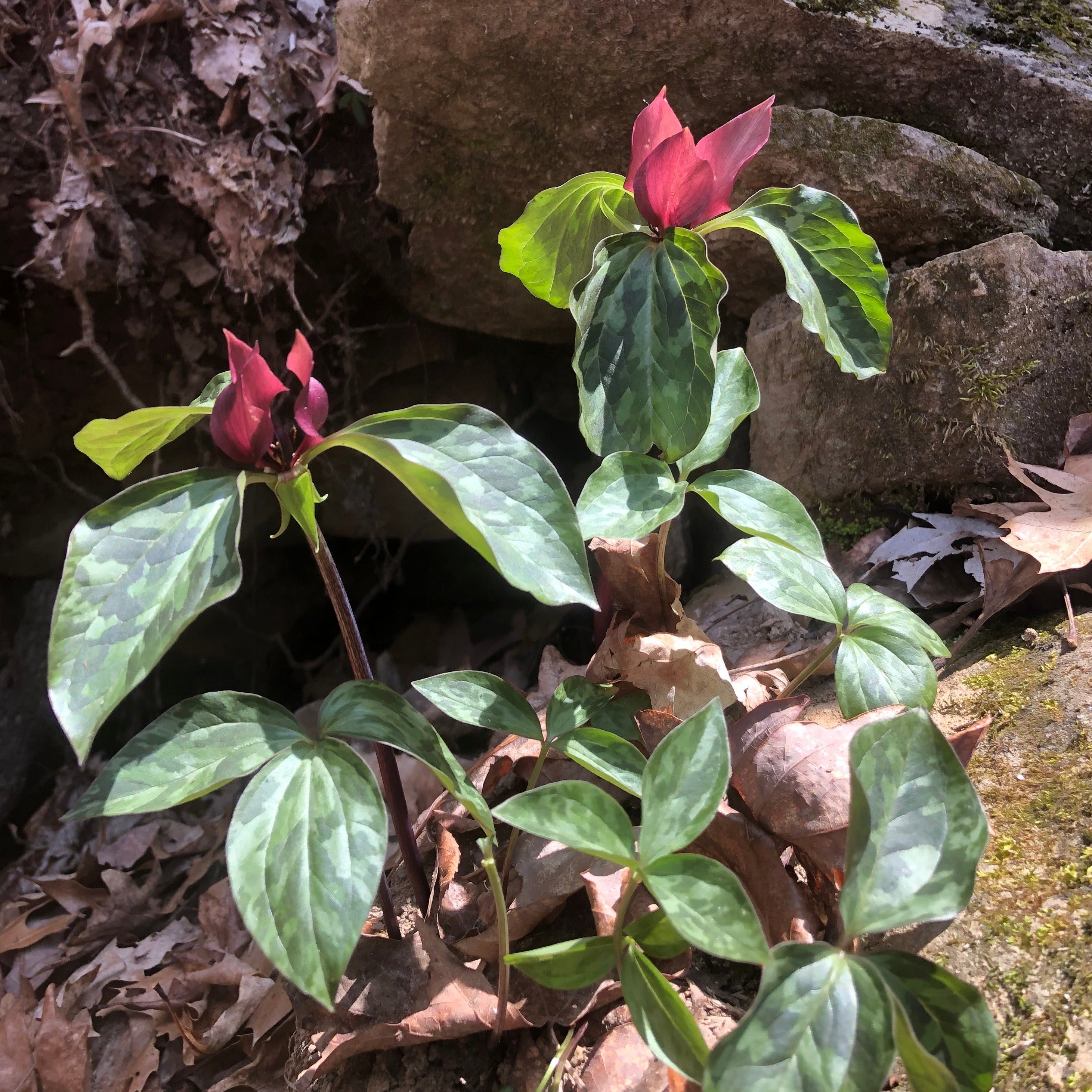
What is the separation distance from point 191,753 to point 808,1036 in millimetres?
540

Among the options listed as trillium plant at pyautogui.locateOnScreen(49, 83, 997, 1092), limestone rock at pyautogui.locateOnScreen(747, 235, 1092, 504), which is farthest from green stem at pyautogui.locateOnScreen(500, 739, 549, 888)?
limestone rock at pyautogui.locateOnScreen(747, 235, 1092, 504)

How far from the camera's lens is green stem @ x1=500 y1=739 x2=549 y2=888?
856 mm

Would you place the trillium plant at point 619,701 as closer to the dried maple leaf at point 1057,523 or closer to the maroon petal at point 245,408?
the maroon petal at point 245,408

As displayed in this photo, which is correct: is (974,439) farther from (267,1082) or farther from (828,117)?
(267,1082)

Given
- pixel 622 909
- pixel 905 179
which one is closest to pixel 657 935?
pixel 622 909

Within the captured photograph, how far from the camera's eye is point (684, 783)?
595mm

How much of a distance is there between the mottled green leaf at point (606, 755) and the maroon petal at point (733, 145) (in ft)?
2.00

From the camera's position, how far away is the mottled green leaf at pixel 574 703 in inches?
33.6

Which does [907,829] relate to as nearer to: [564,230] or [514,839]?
[514,839]

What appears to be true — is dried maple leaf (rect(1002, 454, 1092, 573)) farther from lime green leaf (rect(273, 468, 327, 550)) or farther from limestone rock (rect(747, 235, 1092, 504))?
lime green leaf (rect(273, 468, 327, 550))

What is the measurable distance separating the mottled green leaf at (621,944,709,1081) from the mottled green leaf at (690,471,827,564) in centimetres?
47

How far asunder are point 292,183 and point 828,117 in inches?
46.2

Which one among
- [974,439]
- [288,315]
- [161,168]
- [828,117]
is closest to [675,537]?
[974,439]

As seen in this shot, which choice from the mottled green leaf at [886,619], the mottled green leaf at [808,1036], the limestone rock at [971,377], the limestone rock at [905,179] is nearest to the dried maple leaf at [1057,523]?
the limestone rock at [971,377]
